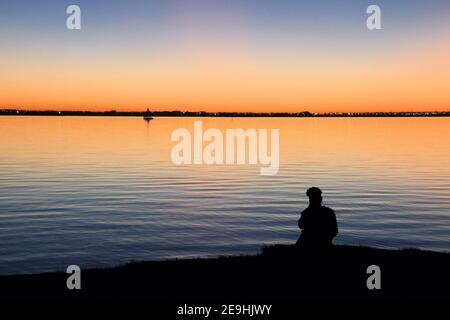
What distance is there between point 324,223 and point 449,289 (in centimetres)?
365

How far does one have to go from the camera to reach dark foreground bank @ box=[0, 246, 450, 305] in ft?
40.8

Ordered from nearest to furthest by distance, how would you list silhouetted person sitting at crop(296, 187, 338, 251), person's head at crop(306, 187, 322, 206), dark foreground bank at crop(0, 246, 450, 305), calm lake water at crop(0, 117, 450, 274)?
dark foreground bank at crop(0, 246, 450, 305)
person's head at crop(306, 187, 322, 206)
silhouetted person sitting at crop(296, 187, 338, 251)
calm lake water at crop(0, 117, 450, 274)

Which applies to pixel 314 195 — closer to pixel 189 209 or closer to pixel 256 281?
pixel 256 281


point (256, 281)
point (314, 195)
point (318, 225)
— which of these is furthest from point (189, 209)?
point (314, 195)

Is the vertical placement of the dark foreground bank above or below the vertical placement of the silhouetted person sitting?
below

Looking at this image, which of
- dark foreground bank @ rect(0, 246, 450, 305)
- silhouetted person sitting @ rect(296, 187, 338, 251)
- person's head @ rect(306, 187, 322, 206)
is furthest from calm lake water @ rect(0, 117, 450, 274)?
person's head @ rect(306, 187, 322, 206)

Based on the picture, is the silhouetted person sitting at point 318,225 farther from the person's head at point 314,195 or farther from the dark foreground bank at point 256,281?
the dark foreground bank at point 256,281

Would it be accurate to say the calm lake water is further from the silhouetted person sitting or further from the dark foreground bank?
the silhouetted person sitting

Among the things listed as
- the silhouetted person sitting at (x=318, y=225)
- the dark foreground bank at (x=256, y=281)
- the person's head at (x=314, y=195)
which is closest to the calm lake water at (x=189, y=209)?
the dark foreground bank at (x=256, y=281)

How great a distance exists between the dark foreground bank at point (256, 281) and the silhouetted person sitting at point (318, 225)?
47cm

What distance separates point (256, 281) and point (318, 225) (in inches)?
92.7

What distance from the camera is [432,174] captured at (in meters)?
52.3

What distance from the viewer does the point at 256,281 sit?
45.4ft

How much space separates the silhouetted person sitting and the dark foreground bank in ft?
1.56
